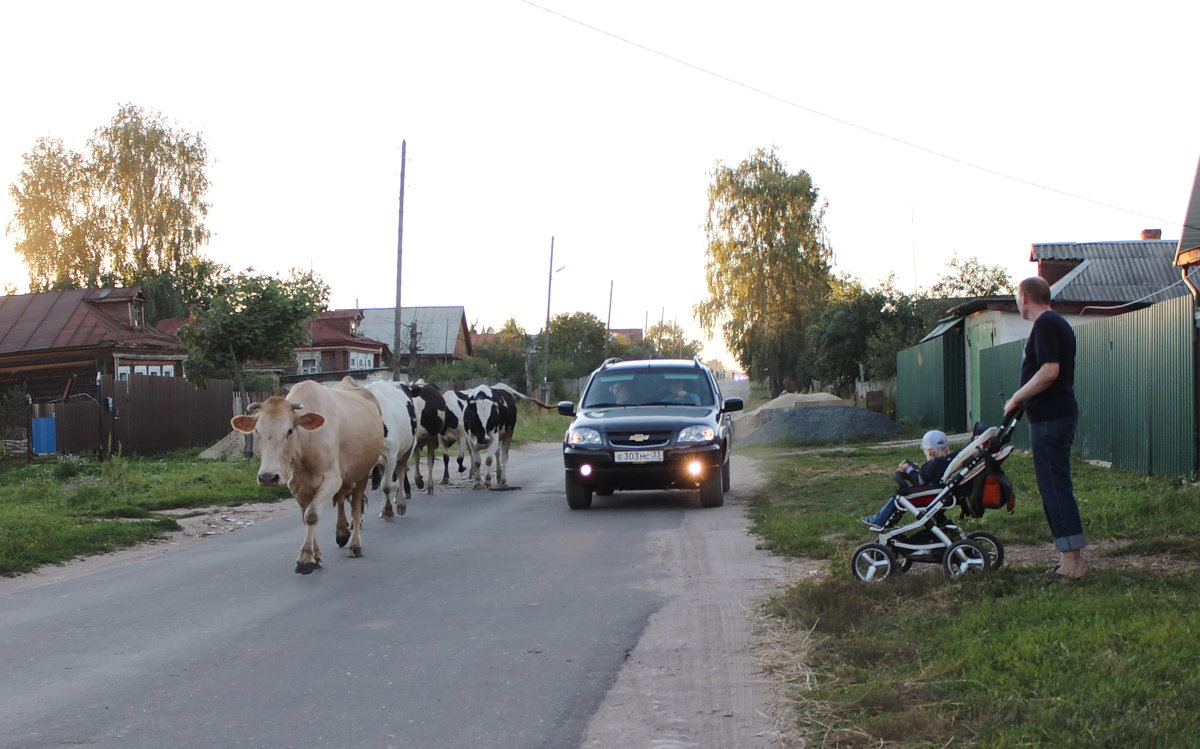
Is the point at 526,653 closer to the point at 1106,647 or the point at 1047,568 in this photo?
the point at 1106,647

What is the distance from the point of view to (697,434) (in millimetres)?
13273

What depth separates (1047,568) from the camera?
7.22 metres

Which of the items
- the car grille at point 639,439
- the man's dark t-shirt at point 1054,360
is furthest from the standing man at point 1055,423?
the car grille at point 639,439

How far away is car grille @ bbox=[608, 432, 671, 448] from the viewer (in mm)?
13234

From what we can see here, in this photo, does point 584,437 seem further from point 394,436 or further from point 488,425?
A: point 488,425

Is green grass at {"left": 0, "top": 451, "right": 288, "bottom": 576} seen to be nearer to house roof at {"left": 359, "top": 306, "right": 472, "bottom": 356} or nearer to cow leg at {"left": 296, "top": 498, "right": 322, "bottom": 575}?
cow leg at {"left": 296, "top": 498, "right": 322, "bottom": 575}

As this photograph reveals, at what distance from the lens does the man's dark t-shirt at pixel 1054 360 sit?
271 inches

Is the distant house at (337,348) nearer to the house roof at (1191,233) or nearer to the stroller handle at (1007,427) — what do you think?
the house roof at (1191,233)

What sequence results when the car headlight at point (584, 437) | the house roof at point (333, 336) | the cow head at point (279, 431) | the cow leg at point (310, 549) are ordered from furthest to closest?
the house roof at point (333, 336), the car headlight at point (584, 437), the cow leg at point (310, 549), the cow head at point (279, 431)

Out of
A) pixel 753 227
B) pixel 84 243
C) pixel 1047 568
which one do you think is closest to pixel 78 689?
pixel 1047 568

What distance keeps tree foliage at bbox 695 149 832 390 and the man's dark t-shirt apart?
146ft

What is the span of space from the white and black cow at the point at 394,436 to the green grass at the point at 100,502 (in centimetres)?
245

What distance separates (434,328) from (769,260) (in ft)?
120

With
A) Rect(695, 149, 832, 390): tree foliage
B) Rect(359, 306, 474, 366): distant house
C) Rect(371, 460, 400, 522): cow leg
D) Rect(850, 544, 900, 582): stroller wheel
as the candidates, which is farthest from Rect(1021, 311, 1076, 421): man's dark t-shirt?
Rect(359, 306, 474, 366): distant house
